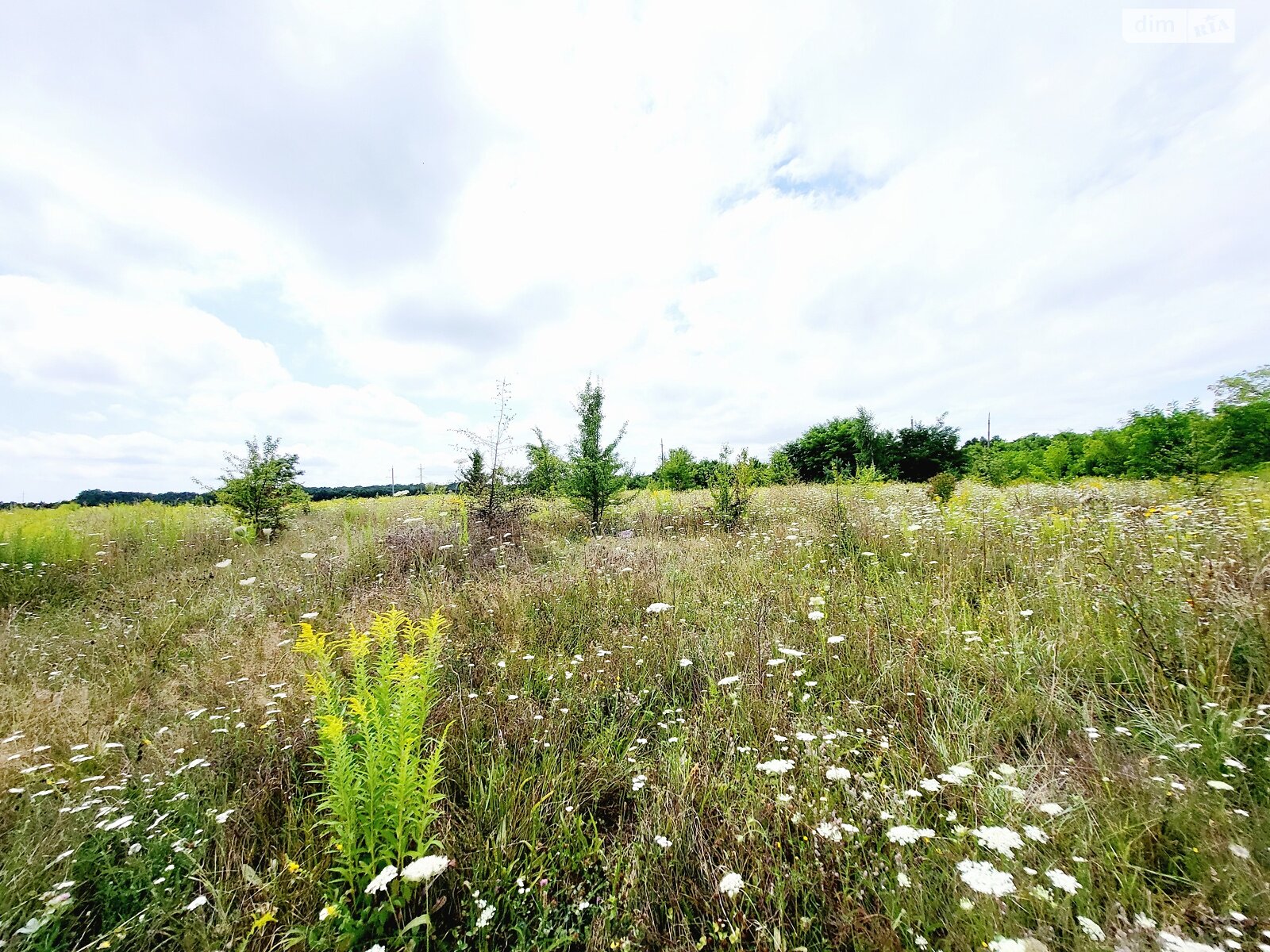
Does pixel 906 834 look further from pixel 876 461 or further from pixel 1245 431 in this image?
pixel 876 461

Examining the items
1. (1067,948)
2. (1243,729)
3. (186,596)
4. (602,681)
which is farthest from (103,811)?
(1243,729)

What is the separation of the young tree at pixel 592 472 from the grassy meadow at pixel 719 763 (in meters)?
5.00

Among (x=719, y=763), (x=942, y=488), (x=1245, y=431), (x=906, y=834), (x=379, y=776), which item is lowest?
(x=719, y=763)

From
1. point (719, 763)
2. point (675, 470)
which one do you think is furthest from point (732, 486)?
point (675, 470)

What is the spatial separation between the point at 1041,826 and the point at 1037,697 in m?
1.02

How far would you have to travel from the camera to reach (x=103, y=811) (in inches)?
66.4

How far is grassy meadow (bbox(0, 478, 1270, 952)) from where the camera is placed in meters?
1.41

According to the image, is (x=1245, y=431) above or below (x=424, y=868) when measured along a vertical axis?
above

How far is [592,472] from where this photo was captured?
364 inches

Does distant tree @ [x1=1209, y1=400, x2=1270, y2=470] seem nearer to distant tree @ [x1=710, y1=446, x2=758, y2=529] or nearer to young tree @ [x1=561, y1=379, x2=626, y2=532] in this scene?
distant tree @ [x1=710, y1=446, x2=758, y2=529]

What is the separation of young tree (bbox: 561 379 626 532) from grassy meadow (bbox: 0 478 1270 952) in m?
5.00

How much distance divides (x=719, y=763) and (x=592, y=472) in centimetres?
735

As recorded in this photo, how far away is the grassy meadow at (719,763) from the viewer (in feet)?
4.62

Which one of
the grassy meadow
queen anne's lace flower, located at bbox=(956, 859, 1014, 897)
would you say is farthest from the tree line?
queen anne's lace flower, located at bbox=(956, 859, 1014, 897)
